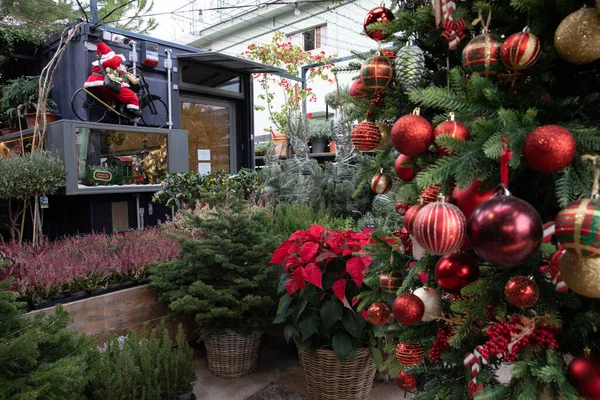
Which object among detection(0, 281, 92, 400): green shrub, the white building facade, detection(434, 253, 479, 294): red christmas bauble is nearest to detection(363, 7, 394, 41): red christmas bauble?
detection(434, 253, 479, 294): red christmas bauble

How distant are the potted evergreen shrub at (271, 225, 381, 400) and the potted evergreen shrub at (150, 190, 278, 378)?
37cm

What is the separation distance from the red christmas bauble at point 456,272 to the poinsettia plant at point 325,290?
1155 millimetres

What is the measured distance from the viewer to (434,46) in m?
1.33

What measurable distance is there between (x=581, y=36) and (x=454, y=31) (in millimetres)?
334

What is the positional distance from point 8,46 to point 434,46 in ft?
22.2

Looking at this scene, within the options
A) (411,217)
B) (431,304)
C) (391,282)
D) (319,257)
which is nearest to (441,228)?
(411,217)

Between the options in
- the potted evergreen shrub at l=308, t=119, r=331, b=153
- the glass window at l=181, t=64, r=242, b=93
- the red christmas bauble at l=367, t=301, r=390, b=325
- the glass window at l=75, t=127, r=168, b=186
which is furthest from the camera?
the potted evergreen shrub at l=308, t=119, r=331, b=153

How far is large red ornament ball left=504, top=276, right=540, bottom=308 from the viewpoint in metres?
0.89

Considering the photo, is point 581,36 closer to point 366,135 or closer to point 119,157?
point 366,135

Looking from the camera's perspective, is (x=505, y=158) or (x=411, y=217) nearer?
(x=505, y=158)

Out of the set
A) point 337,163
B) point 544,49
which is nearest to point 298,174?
point 337,163

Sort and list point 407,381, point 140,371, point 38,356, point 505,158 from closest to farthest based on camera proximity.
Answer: point 505,158 < point 407,381 < point 38,356 < point 140,371

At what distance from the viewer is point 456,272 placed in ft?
3.41

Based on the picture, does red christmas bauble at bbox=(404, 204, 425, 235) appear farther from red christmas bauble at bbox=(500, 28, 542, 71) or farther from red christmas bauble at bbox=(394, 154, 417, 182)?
red christmas bauble at bbox=(500, 28, 542, 71)
